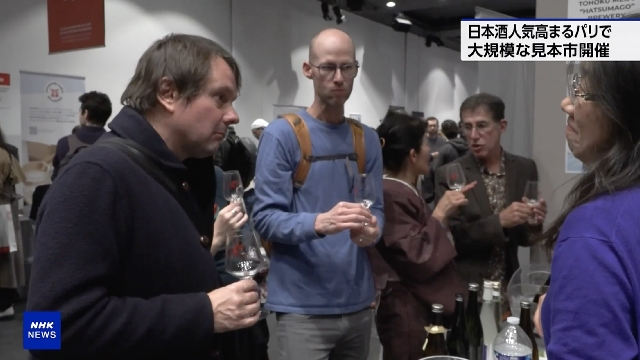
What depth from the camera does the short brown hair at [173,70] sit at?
4.05 feet

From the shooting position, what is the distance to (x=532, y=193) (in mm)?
2107

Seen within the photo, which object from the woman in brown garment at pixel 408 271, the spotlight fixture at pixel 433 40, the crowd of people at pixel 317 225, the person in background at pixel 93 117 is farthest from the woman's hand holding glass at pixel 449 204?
the spotlight fixture at pixel 433 40

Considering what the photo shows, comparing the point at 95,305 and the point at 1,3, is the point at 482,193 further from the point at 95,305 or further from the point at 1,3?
the point at 1,3

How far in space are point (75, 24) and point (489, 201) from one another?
3774mm

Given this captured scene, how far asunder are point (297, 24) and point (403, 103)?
146 inches

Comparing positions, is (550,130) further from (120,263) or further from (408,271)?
(120,263)

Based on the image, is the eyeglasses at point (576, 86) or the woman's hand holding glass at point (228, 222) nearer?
the eyeglasses at point (576, 86)

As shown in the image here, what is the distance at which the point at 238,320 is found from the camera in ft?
3.83

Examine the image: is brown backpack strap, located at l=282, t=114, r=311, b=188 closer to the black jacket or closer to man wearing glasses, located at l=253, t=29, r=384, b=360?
man wearing glasses, located at l=253, t=29, r=384, b=360

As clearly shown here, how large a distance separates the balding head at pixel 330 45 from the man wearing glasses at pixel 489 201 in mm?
760

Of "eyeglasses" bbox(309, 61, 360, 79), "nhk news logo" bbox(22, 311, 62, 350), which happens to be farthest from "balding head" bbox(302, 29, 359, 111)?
"nhk news logo" bbox(22, 311, 62, 350)

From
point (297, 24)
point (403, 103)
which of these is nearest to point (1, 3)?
point (297, 24)

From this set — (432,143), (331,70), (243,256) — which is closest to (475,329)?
(243,256)

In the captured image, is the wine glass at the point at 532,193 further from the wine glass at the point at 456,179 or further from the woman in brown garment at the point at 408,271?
the woman in brown garment at the point at 408,271
